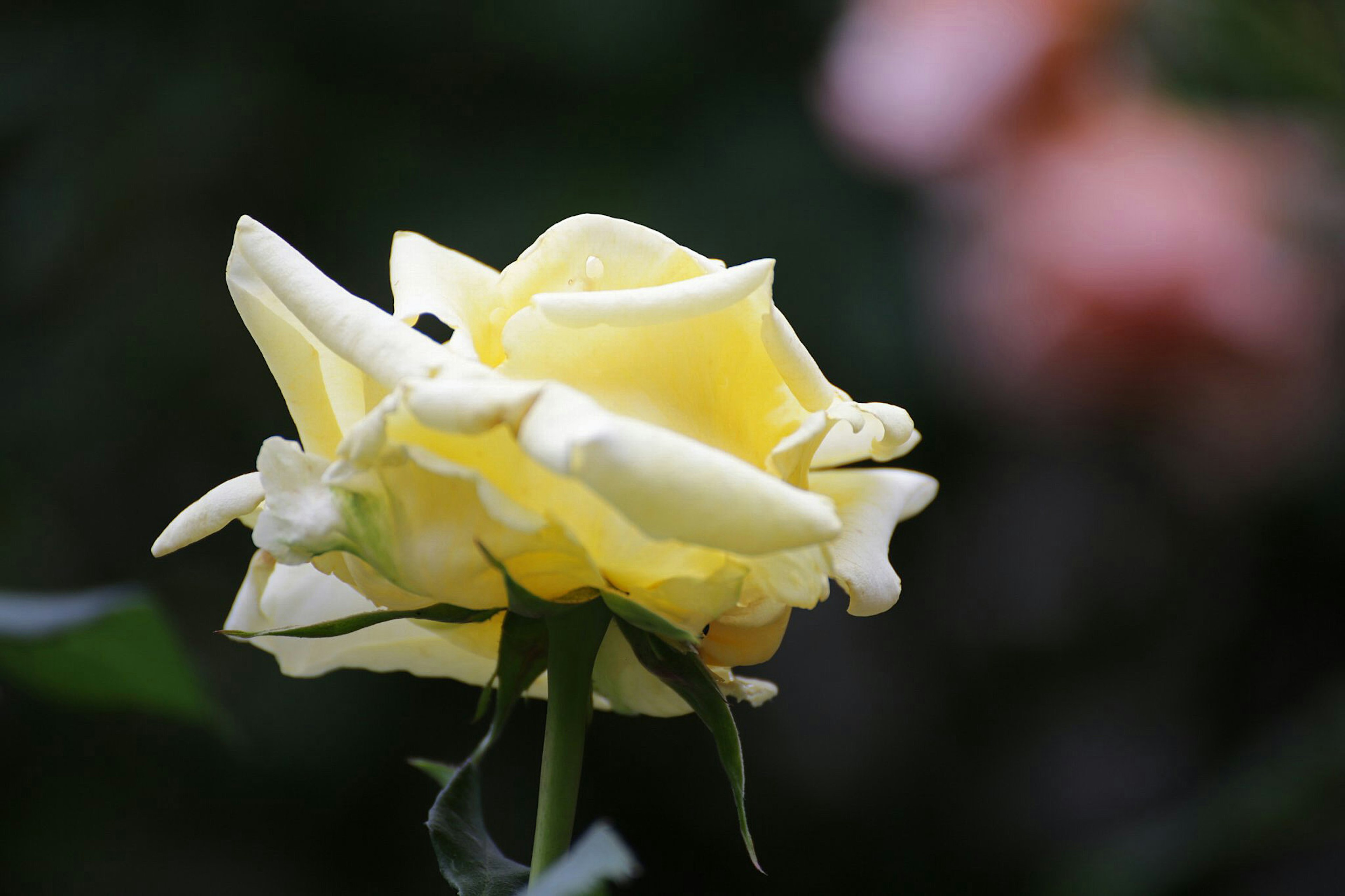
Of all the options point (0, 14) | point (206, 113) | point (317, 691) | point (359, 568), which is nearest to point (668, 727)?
point (317, 691)

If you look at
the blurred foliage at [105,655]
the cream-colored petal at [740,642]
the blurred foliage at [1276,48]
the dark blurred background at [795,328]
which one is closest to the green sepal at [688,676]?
the cream-colored petal at [740,642]

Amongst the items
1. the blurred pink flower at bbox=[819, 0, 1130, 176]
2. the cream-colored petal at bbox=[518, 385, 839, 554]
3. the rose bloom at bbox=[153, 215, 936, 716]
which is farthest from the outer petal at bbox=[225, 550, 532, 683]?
the blurred pink flower at bbox=[819, 0, 1130, 176]

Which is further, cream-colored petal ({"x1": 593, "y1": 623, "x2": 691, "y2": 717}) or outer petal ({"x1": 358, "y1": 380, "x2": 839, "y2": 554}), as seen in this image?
cream-colored petal ({"x1": 593, "y1": 623, "x2": 691, "y2": 717})

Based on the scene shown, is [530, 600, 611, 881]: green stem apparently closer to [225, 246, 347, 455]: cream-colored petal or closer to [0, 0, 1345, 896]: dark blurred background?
[225, 246, 347, 455]: cream-colored petal

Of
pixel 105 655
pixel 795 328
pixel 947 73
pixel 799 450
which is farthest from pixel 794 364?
Answer: pixel 947 73

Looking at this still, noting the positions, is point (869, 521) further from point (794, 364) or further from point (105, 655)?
point (105, 655)

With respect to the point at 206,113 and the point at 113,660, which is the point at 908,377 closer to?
the point at 206,113
